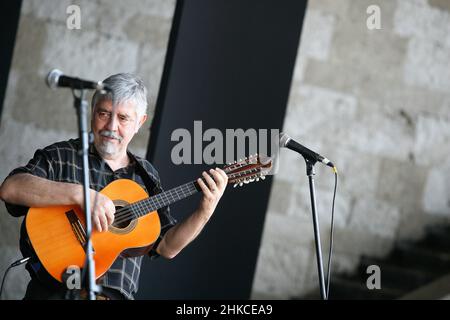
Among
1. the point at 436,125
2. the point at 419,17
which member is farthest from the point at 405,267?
the point at 419,17

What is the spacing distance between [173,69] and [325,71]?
196 cm

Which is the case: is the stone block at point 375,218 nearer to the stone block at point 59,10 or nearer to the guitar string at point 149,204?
the stone block at point 59,10

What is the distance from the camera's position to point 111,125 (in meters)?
2.54

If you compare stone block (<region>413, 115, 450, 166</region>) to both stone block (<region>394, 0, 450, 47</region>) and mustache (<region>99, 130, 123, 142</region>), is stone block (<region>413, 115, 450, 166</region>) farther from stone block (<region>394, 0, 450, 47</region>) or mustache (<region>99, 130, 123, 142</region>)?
mustache (<region>99, 130, 123, 142</region>)

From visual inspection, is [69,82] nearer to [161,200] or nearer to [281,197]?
[161,200]

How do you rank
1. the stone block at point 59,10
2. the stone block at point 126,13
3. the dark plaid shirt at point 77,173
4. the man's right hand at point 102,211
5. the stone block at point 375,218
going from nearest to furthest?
1. the man's right hand at point 102,211
2. the dark plaid shirt at point 77,173
3. the stone block at point 59,10
4. the stone block at point 126,13
5. the stone block at point 375,218

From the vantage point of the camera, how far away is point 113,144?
102 inches

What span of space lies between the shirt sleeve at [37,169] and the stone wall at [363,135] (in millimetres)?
2678

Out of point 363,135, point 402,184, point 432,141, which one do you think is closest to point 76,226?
point 363,135

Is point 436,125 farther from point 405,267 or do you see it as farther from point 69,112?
point 69,112

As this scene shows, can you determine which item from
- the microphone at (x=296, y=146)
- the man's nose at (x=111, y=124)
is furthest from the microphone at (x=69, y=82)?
the microphone at (x=296, y=146)

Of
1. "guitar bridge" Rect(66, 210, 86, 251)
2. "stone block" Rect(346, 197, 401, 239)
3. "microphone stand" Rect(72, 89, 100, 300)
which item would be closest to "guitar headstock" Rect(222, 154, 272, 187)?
"guitar bridge" Rect(66, 210, 86, 251)

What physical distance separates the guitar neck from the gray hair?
329mm

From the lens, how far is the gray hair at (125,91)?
2568 mm
